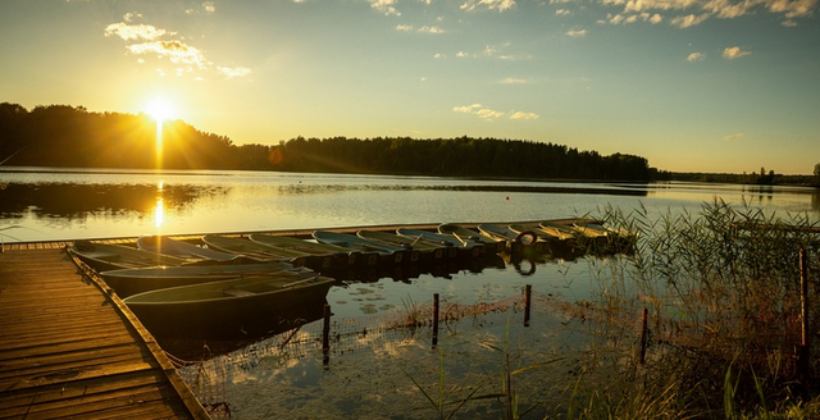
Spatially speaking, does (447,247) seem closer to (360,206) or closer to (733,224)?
(733,224)

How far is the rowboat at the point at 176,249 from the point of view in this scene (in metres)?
15.6

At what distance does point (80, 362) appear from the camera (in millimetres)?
5918

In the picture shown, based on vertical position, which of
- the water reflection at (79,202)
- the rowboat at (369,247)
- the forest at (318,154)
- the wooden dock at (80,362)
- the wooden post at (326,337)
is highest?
the forest at (318,154)

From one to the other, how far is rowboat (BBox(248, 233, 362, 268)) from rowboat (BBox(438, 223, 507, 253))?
6456 mm

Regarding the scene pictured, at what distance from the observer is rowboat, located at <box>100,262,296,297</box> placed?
38.1 feet

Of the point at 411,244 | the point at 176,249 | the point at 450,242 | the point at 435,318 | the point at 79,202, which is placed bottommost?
the point at 435,318

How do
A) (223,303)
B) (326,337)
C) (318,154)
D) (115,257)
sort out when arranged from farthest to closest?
(318,154) < (115,257) < (223,303) < (326,337)

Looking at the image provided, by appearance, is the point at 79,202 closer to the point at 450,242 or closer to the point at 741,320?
the point at 450,242

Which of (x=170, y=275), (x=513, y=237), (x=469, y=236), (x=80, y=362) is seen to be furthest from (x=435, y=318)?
(x=513, y=237)

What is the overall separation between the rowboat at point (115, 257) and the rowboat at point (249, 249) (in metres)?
2.49

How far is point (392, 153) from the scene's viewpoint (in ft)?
449

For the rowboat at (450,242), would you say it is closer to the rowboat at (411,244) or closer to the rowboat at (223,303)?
the rowboat at (411,244)

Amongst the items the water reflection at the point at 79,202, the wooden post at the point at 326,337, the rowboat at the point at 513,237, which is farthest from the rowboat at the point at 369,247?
the water reflection at the point at 79,202

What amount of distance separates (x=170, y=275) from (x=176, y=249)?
4604 millimetres
